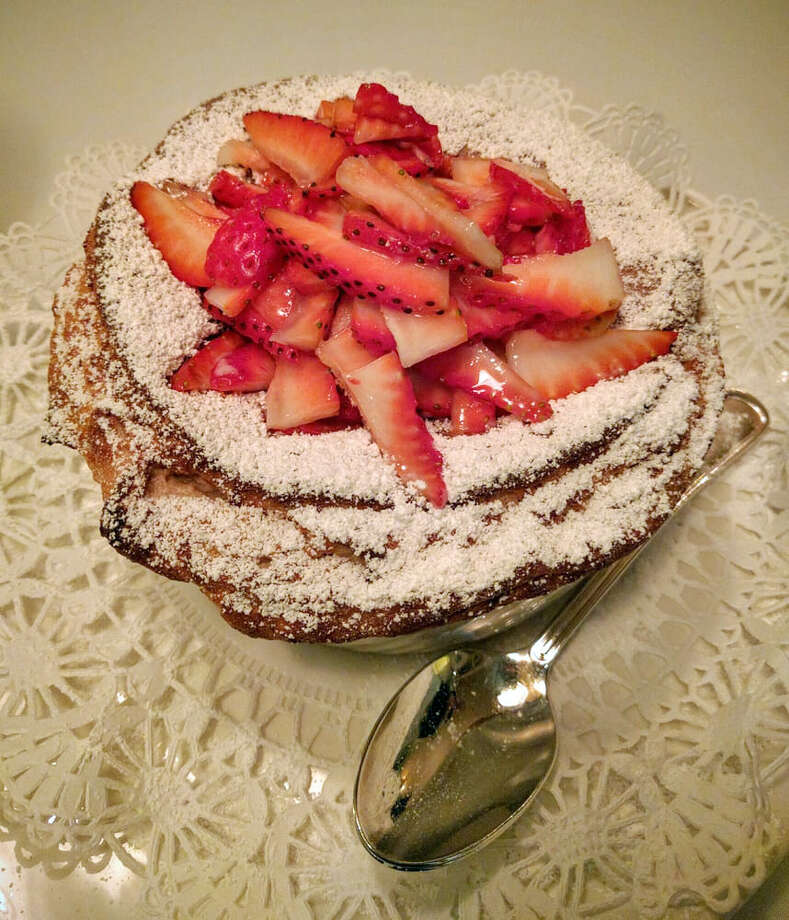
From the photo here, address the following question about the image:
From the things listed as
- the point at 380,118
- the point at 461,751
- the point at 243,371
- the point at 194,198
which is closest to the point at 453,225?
the point at 380,118

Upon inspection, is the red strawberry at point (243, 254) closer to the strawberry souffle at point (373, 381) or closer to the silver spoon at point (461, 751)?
the strawberry souffle at point (373, 381)

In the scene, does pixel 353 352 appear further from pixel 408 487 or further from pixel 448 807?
pixel 448 807

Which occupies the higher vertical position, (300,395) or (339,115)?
(339,115)

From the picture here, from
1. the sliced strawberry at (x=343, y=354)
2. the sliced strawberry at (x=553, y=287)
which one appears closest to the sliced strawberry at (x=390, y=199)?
the sliced strawberry at (x=553, y=287)

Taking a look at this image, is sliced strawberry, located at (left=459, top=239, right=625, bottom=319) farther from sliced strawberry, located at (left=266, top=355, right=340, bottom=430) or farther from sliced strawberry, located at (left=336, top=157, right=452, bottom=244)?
sliced strawberry, located at (left=266, top=355, right=340, bottom=430)

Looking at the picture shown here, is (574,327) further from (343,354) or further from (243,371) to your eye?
(243,371)
